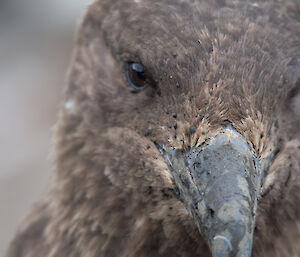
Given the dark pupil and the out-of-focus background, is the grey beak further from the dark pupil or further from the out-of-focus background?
the out-of-focus background

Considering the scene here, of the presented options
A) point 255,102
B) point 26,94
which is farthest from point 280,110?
point 26,94

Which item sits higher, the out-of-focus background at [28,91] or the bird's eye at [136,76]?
the out-of-focus background at [28,91]

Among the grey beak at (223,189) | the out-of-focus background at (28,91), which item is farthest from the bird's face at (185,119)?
the out-of-focus background at (28,91)

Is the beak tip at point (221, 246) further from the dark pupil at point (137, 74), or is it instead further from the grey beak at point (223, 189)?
the dark pupil at point (137, 74)

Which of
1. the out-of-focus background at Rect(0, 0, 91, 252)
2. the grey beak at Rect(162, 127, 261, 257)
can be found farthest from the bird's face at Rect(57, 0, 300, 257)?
the out-of-focus background at Rect(0, 0, 91, 252)

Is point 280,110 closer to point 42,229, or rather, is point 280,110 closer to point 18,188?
point 42,229

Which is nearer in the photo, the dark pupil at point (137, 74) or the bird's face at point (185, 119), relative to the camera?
the bird's face at point (185, 119)

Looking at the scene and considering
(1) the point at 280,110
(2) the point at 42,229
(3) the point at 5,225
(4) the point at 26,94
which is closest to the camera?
(1) the point at 280,110
